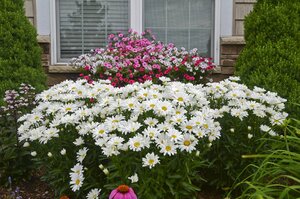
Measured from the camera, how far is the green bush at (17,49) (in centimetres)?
500

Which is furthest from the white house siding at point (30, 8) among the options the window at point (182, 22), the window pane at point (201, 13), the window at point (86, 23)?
the window pane at point (201, 13)

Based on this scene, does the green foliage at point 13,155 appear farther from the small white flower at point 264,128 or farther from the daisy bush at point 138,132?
the small white flower at point 264,128

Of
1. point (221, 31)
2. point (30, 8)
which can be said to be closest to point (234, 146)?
point (221, 31)

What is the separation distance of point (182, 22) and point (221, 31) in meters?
0.63

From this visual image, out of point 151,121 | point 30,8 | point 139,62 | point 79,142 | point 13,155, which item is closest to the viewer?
point 151,121

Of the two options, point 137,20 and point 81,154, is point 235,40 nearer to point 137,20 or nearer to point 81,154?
point 137,20

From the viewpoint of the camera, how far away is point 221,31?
6.67 metres

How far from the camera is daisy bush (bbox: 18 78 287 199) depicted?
2.53m

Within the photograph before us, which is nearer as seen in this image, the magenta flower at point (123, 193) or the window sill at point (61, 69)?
the magenta flower at point (123, 193)

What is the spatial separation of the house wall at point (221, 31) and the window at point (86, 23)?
A: 0.24 m

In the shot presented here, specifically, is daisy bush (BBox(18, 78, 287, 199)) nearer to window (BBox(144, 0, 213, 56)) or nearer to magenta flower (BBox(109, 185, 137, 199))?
magenta flower (BBox(109, 185, 137, 199))

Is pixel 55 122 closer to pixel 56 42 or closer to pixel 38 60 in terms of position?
pixel 38 60

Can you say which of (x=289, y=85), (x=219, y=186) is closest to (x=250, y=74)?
Answer: (x=289, y=85)

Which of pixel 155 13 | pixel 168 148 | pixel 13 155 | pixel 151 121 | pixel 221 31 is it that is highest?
pixel 155 13
